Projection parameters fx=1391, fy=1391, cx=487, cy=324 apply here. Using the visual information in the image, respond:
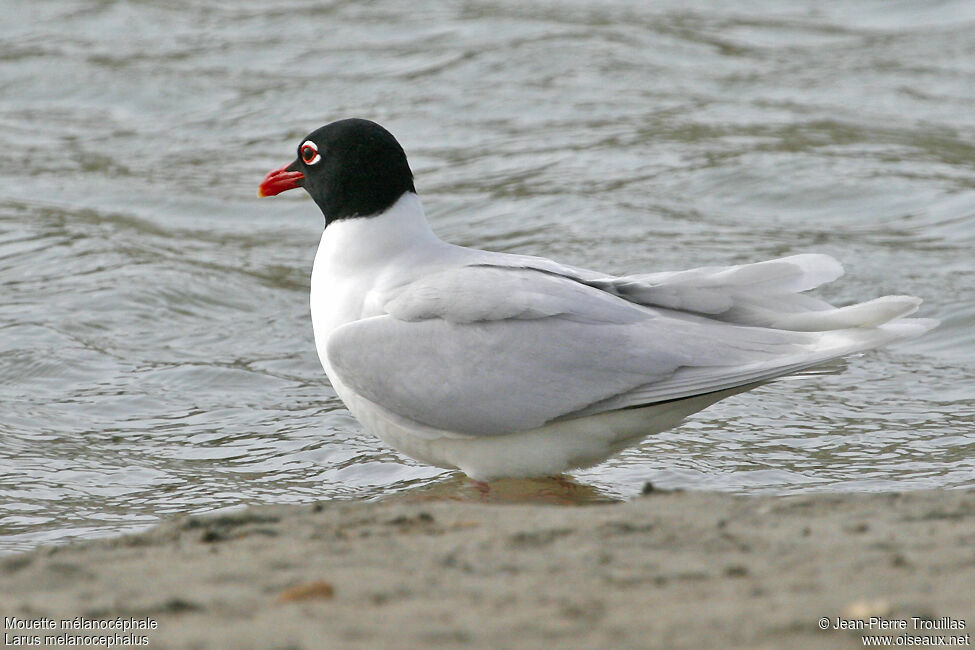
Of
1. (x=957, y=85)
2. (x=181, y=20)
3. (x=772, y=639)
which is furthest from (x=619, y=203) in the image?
(x=772, y=639)

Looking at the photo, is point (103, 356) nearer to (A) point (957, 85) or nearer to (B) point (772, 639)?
(B) point (772, 639)

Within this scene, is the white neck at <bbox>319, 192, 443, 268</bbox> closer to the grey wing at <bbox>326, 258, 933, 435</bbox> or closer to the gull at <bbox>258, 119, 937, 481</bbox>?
the gull at <bbox>258, 119, 937, 481</bbox>

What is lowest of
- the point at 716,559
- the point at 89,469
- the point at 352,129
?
the point at 89,469

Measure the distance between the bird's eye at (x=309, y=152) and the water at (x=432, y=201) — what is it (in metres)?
1.45

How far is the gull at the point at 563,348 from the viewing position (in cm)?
511

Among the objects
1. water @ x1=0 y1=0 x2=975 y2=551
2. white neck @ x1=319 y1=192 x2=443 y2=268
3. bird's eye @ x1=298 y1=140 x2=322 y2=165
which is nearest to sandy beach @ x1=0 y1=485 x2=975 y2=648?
white neck @ x1=319 y1=192 x2=443 y2=268

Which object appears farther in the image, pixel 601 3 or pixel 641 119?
pixel 601 3

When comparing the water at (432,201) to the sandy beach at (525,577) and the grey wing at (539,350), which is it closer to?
the grey wing at (539,350)

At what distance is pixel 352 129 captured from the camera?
5.98 metres

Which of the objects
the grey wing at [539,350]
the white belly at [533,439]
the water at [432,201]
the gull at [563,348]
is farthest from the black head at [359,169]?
the water at [432,201]

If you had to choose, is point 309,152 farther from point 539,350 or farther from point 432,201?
point 432,201

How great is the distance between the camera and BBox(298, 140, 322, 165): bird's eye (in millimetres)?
6105

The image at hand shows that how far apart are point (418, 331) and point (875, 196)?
6124 millimetres

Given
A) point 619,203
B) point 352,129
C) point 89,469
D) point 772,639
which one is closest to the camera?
point 772,639
